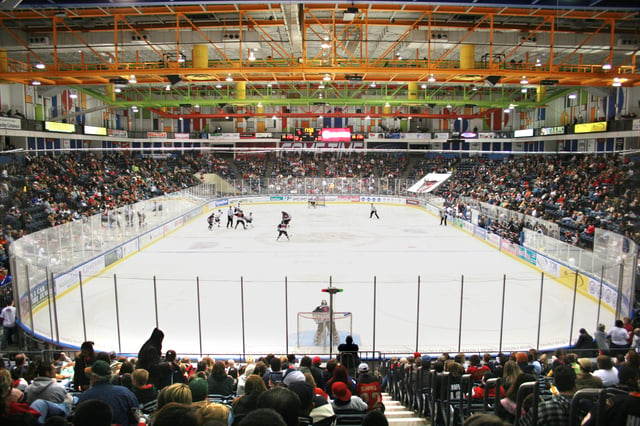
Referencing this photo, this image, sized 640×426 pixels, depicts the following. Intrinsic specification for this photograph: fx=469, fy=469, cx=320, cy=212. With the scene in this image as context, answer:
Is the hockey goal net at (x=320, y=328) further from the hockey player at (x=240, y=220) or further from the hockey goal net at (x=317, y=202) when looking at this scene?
the hockey goal net at (x=317, y=202)

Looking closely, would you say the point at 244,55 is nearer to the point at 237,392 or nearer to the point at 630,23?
the point at 630,23

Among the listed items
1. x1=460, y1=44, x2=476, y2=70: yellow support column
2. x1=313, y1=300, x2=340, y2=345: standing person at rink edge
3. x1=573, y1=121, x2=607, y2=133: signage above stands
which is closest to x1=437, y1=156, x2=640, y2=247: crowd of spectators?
x1=573, y1=121, x2=607, y2=133: signage above stands

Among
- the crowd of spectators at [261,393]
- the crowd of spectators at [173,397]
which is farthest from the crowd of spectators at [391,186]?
the crowd of spectators at [173,397]

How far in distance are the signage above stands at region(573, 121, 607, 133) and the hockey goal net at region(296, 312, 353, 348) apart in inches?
979

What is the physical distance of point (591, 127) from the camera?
2988cm

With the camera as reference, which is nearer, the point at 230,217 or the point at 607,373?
the point at 607,373

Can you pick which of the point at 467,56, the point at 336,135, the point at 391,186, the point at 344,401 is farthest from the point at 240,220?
the point at 344,401

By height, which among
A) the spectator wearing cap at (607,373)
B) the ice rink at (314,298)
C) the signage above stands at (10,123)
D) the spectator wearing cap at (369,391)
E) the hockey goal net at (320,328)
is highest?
the signage above stands at (10,123)

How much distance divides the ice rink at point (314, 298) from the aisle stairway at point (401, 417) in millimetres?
2855

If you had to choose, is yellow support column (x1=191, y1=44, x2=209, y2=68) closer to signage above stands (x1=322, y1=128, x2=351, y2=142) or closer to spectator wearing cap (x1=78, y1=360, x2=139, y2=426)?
spectator wearing cap (x1=78, y1=360, x2=139, y2=426)

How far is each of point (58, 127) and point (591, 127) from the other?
34974 millimetres

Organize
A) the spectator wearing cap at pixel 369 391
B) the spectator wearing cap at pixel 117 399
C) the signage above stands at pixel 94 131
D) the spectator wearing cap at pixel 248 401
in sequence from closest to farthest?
the spectator wearing cap at pixel 248 401
the spectator wearing cap at pixel 117 399
the spectator wearing cap at pixel 369 391
the signage above stands at pixel 94 131

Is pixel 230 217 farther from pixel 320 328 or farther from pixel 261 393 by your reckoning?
pixel 261 393

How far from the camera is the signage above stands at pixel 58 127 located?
30.4 meters
